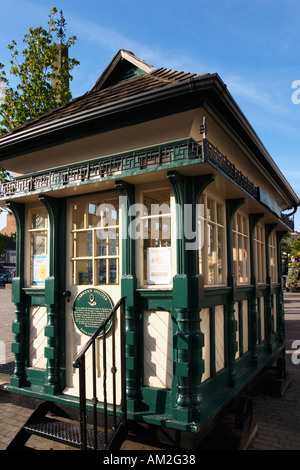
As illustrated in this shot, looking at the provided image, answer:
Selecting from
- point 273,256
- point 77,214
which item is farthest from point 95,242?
point 273,256

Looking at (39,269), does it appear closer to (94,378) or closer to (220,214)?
(94,378)

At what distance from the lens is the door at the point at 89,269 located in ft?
15.4

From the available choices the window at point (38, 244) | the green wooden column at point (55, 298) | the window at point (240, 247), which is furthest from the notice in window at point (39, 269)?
the window at point (240, 247)

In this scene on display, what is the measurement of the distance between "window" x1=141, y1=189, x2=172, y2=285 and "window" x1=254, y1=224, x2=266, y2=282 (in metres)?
3.02

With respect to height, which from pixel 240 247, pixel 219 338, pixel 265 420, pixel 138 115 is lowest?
pixel 265 420

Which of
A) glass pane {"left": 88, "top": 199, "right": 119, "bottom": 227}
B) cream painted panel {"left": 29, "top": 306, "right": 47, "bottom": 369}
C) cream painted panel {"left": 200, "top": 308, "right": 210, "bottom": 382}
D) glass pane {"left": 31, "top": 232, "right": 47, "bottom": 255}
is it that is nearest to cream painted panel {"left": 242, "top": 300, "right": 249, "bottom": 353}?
cream painted panel {"left": 200, "top": 308, "right": 210, "bottom": 382}

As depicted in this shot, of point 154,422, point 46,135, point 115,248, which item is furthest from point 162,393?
point 46,135

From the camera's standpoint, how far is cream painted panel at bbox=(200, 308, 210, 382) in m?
4.37

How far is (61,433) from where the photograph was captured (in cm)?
389

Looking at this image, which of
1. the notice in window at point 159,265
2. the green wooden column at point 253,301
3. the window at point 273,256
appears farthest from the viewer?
the window at point 273,256

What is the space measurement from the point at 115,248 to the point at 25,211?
157cm

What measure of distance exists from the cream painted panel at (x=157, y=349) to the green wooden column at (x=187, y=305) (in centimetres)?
16

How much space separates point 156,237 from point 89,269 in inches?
40.1

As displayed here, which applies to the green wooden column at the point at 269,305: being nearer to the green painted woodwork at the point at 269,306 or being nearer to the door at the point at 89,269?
the green painted woodwork at the point at 269,306
